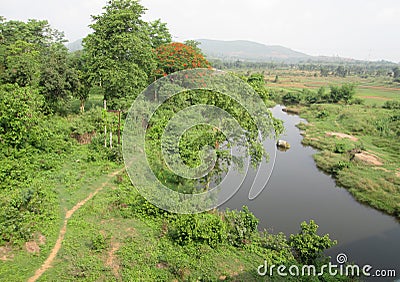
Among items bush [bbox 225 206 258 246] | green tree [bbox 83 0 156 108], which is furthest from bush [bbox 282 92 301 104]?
bush [bbox 225 206 258 246]

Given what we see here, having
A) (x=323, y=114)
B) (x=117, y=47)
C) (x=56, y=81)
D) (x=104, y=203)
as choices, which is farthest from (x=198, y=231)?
(x=323, y=114)

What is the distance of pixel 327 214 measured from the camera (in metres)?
12.3

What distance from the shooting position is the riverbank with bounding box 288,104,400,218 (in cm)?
1380

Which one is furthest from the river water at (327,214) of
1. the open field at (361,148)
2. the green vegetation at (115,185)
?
the green vegetation at (115,185)

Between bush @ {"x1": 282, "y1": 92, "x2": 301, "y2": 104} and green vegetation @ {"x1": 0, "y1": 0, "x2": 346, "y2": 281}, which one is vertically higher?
bush @ {"x1": 282, "y1": 92, "x2": 301, "y2": 104}

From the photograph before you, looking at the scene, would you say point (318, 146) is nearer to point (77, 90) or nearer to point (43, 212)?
point (77, 90)

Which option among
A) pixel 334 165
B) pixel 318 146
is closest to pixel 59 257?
pixel 334 165

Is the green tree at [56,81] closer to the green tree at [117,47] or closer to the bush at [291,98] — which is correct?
the green tree at [117,47]

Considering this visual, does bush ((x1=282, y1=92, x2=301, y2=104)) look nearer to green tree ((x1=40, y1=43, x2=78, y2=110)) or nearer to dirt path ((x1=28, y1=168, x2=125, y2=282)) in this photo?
green tree ((x1=40, y1=43, x2=78, y2=110))

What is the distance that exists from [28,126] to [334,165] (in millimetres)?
16734

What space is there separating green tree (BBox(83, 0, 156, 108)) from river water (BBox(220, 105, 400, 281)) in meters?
7.38


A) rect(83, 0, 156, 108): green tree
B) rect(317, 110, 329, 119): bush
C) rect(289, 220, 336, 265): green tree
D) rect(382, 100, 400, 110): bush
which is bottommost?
rect(289, 220, 336, 265): green tree

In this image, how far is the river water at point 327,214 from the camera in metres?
9.87

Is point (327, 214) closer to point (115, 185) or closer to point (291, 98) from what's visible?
point (115, 185)
